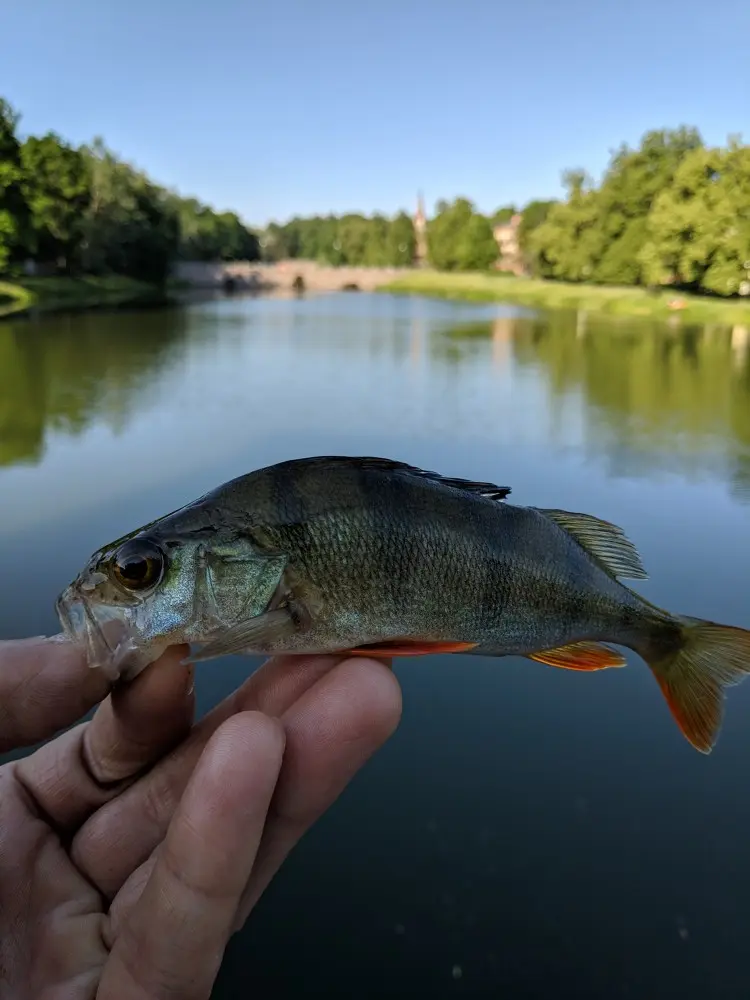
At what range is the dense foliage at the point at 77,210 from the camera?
184 feet

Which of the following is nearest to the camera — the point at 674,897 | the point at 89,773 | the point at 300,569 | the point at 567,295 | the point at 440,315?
the point at 300,569

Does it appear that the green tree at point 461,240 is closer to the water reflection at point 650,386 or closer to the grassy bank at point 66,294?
the grassy bank at point 66,294

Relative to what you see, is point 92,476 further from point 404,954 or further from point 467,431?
point 404,954

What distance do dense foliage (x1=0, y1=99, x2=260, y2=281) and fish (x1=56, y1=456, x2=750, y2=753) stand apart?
53865 millimetres

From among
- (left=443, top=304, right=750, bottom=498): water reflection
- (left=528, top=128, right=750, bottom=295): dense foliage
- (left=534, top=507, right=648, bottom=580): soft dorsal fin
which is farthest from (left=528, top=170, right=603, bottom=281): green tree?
(left=534, top=507, right=648, bottom=580): soft dorsal fin

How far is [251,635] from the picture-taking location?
233cm

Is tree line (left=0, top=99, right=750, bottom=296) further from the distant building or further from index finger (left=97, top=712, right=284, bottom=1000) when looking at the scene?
index finger (left=97, top=712, right=284, bottom=1000)

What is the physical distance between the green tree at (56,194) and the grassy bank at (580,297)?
38.6m

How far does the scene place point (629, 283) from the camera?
2825 inches

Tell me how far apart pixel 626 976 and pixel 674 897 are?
59 centimetres

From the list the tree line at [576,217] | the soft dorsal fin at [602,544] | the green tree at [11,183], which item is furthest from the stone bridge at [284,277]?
the soft dorsal fin at [602,544]

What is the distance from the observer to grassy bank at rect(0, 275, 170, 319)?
46.4 metres

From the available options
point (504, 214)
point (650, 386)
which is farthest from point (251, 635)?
point (504, 214)

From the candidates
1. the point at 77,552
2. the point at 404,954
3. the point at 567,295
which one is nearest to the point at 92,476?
the point at 77,552
